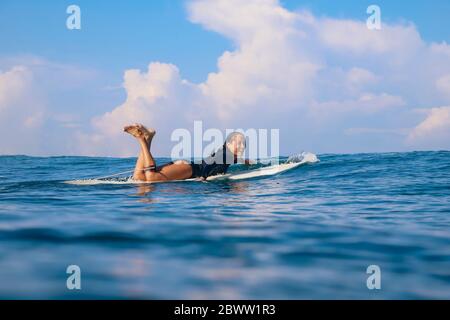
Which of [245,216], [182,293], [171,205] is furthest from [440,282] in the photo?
[171,205]

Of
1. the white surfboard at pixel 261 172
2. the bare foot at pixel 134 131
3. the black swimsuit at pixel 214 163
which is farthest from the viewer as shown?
the white surfboard at pixel 261 172

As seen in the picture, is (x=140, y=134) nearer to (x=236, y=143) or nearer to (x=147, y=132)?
(x=147, y=132)

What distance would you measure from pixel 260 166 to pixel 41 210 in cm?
1091

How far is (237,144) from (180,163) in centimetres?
222

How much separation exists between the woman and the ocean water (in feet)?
7.57

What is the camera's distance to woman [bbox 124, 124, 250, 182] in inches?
483

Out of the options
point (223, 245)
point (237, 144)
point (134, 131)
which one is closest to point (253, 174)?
point (237, 144)

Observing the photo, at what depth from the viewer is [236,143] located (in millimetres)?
14258

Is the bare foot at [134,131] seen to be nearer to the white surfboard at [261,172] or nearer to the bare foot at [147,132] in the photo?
the bare foot at [147,132]

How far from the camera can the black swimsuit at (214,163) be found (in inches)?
557

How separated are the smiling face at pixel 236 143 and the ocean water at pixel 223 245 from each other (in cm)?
404

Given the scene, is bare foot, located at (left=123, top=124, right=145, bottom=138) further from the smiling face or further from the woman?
the smiling face

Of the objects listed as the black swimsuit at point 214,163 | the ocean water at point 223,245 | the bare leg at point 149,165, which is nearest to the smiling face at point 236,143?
the black swimsuit at point 214,163
